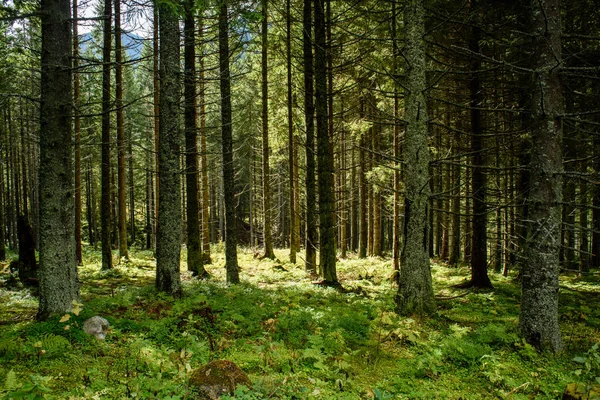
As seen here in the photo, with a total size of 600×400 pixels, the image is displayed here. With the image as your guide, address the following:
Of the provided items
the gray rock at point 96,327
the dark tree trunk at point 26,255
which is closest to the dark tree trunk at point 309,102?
the gray rock at point 96,327

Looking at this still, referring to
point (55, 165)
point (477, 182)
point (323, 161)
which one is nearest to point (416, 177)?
point (323, 161)

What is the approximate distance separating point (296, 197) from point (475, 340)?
11.6 meters

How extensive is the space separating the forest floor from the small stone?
0.15 m

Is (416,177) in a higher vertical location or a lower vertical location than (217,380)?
higher

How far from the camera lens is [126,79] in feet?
109

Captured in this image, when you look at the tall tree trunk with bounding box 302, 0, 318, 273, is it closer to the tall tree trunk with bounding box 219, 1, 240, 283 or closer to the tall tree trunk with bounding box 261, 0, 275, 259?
the tall tree trunk with bounding box 219, 1, 240, 283

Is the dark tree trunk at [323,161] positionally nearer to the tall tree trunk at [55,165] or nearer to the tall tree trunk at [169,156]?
the tall tree trunk at [169,156]

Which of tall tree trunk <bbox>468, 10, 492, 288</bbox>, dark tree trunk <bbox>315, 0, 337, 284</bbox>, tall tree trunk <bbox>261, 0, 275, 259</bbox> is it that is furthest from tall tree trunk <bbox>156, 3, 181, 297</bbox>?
tall tree trunk <bbox>468, 10, 492, 288</bbox>

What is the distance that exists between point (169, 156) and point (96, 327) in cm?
390

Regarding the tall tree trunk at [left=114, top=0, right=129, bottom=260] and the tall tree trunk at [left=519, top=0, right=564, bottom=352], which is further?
the tall tree trunk at [left=114, top=0, right=129, bottom=260]

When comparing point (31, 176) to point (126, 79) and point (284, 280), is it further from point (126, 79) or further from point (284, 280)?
point (284, 280)

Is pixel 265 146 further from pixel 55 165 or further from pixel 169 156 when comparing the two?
pixel 55 165

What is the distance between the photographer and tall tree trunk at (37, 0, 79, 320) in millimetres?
6020

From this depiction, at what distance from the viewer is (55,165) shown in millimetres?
6129
